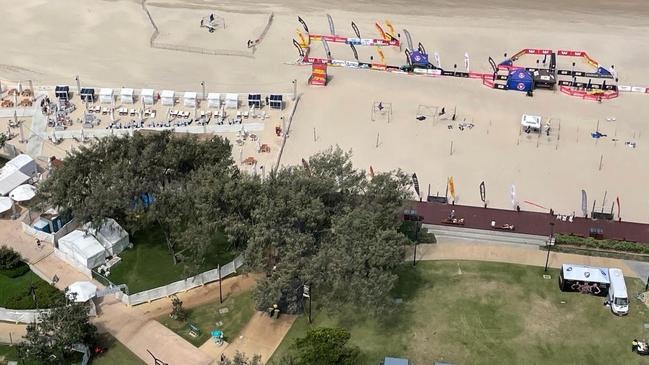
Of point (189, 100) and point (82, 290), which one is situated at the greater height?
point (189, 100)

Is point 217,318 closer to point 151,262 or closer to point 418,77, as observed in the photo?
point 151,262

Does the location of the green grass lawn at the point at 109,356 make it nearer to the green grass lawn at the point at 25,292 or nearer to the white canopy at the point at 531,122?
the green grass lawn at the point at 25,292

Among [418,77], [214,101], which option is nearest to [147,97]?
[214,101]

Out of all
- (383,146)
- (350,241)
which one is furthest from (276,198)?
(383,146)

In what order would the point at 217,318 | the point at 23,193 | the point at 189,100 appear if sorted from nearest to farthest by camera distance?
the point at 217,318, the point at 23,193, the point at 189,100

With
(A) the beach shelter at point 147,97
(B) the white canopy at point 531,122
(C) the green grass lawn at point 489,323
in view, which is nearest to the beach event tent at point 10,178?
(A) the beach shelter at point 147,97

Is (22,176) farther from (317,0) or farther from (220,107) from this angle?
(317,0)

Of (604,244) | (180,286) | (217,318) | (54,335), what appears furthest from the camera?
(604,244)
